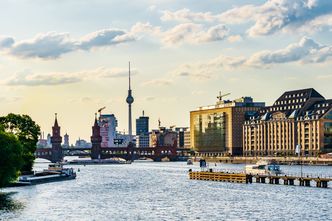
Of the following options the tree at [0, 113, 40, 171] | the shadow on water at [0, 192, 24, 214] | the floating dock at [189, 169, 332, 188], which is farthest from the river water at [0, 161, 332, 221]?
the tree at [0, 113, 40, 171]

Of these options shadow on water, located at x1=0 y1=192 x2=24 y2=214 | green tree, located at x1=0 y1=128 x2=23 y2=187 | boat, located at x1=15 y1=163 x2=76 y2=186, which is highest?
green tree, located at x1=0 y1=128 x2=23 y2=187

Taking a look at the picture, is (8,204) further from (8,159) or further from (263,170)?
(263,170)

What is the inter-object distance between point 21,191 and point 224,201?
136 feet

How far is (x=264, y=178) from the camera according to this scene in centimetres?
16388

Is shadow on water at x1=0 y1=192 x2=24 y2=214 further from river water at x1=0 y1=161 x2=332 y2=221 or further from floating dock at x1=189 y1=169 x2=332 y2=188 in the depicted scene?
floating dock at x1=189 y1=169 x2=332 y2=188

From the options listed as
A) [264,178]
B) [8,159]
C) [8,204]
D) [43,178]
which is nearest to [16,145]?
[8,159]

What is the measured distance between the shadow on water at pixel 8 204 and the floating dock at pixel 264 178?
53055 mm

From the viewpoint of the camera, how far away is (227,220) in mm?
94812

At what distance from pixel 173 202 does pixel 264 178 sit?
4774 centimetres

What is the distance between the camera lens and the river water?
10050cm

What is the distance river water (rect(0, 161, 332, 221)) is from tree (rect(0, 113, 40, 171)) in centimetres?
1725

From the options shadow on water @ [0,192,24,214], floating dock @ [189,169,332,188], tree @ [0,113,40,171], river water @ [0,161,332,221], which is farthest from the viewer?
tree @ [0,113,40,171]

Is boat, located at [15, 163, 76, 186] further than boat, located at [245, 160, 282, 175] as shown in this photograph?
No

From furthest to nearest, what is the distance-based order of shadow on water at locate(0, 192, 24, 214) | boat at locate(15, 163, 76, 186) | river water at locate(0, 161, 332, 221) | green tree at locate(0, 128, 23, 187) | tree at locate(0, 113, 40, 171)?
tree at locate(0, 113, 40, 171), boat at locate(15, 163, 76, 186), green tree at locate(0, 128, 23, 187), shadow on water at locate(0, 192, 24, 214), river water at locate(0, 161, 332, 221)
